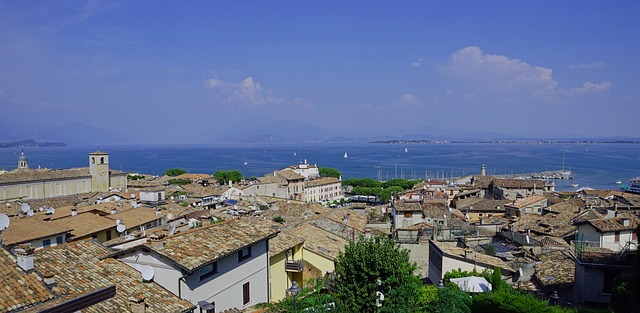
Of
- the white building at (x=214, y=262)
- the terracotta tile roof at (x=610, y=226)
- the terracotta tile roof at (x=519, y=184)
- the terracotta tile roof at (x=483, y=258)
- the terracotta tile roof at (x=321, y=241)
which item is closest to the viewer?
the white building at (x=214, y=262)

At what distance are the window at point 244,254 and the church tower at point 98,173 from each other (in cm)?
6202

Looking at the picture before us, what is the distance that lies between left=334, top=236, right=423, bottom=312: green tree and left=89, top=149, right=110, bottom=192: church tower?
64537 mm

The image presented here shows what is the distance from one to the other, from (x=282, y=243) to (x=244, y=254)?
123 inches

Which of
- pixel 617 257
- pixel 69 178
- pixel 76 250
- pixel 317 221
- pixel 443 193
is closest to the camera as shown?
pixel 76 250

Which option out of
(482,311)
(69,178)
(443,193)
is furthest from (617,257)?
(69,178)

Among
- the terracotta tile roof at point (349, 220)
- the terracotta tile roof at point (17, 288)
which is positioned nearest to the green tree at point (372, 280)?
the terracotta tile roof at point (17, 288)

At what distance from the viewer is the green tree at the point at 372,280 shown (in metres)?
10.7

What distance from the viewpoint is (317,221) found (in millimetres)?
24703

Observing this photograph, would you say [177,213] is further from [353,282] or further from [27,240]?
[353,282]

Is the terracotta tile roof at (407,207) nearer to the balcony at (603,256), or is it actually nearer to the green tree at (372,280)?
the balcony at (603,256)

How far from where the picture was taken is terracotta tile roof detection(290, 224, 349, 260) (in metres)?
17.0

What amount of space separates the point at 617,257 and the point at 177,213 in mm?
23543

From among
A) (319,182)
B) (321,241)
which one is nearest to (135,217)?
(321,241)

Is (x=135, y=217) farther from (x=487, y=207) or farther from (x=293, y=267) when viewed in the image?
(x=487, y=207)
